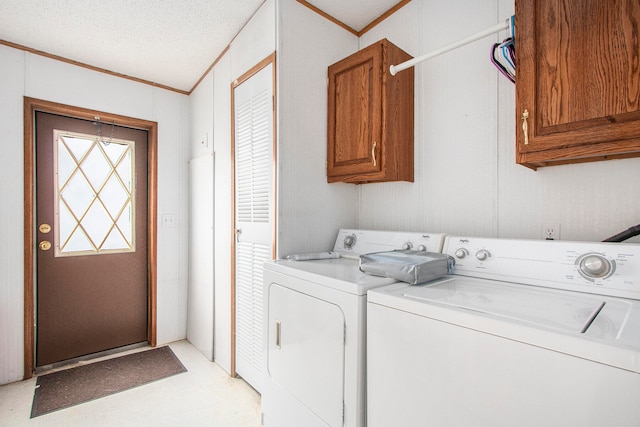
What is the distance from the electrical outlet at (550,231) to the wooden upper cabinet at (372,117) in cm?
71

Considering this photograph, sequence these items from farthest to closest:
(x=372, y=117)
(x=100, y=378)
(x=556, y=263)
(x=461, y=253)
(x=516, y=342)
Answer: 1. (x=100, y=378)
2. (x=372, y=117)
3. (x=461, y=253)
4. (x=556, y=263)
5. (x=516, y=342)

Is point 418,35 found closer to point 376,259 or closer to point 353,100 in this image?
point 353,100

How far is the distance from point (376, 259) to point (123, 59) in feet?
9.02

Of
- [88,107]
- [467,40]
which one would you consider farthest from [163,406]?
[467,40]

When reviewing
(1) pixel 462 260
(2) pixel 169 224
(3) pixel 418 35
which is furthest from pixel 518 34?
(2) pixel 169 224

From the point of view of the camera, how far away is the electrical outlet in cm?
132

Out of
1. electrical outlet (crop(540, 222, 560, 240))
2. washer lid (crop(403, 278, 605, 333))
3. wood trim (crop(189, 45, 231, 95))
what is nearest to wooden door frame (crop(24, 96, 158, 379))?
wood trim (crop(189, 45, 231, 95))

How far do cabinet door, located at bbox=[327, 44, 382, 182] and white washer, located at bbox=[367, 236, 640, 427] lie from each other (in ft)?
2.69

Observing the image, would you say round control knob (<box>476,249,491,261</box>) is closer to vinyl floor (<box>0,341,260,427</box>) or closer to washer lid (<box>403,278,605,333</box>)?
washer lid (<box>403,278,605,333</box>)

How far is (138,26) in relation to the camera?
2.16m

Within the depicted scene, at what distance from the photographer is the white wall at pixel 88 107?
7.65 ft

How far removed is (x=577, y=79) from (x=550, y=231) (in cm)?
63

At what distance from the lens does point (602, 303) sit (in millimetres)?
Result: 924

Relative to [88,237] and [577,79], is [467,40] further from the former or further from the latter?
[88,237]
